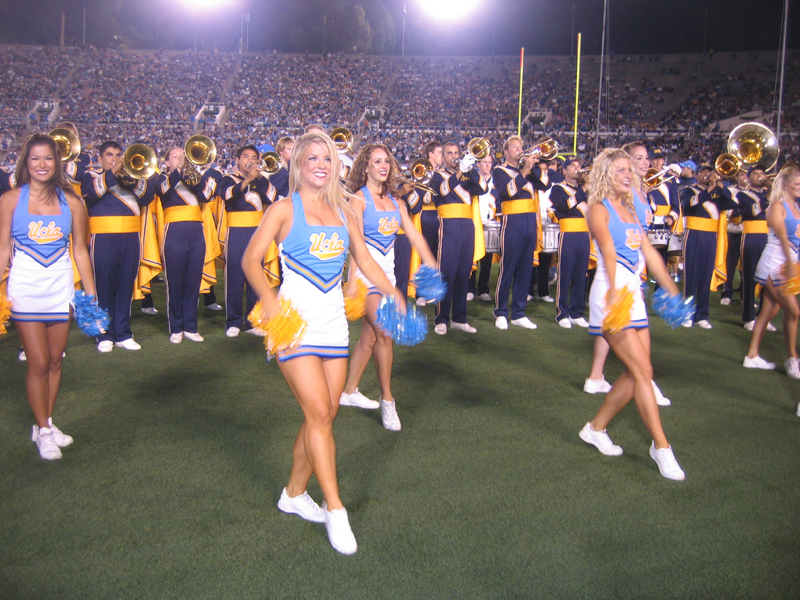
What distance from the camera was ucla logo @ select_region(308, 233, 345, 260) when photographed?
251 centimetres

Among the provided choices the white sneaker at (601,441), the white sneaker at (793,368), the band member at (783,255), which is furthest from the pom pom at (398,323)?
the white sneaker at (793,368)

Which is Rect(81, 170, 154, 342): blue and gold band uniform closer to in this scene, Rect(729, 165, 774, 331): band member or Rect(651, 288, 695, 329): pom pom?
Rect(651, 288, 695, 329): pom pom

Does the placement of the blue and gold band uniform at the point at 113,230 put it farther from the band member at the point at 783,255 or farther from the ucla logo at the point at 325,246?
the band member at the point at 783,255

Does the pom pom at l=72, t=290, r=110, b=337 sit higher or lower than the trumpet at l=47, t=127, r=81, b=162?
lower

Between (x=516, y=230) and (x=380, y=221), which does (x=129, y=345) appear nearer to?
(x=380, y=221)

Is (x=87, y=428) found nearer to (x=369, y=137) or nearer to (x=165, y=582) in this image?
(x=165, y=582)

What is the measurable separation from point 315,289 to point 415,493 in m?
1.19

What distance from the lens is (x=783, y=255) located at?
16.2ft

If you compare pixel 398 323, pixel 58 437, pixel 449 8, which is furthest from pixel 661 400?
pixel 449 8

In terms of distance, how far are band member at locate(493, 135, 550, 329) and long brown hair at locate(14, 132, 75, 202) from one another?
14.5 feet

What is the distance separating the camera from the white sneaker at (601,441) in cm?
351

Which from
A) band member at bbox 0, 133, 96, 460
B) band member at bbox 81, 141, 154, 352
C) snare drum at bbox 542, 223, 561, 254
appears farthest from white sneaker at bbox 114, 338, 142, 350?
snare drum at bbox 542, 223, 561, 254

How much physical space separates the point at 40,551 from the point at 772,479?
3439mm

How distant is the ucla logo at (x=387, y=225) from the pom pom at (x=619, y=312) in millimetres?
1419
